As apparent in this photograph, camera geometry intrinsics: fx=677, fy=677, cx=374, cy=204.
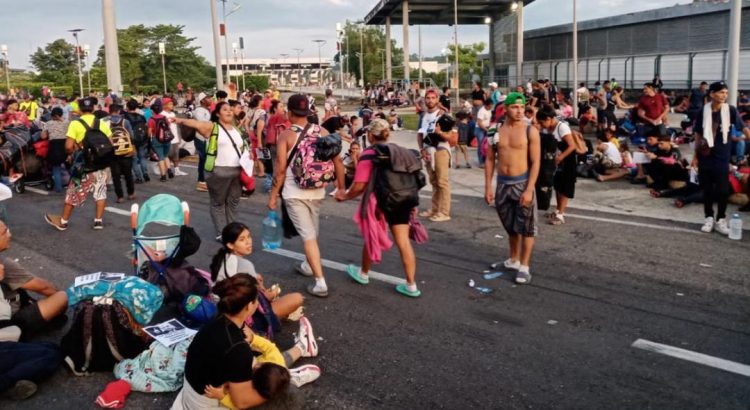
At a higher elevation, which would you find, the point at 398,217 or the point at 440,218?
the point at 398,217

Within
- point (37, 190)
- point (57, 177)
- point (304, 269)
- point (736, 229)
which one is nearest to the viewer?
point (304, 269)

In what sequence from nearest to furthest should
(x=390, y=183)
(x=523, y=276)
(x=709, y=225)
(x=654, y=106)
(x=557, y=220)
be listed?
1. (x=390, y=183)
2. (x=523, y=276)
3. (x=709, y=225)
4. (x=557, y=220)
5. (x=654, y=106)

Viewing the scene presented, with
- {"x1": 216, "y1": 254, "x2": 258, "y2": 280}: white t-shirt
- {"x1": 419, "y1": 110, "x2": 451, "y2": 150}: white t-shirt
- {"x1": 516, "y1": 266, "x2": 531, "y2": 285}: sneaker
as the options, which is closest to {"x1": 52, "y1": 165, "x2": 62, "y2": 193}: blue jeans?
{"x1": 419, "y1": 110, "x2": 451, "y2": 150}: white t-shirt

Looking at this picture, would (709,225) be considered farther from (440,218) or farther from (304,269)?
(304,269)

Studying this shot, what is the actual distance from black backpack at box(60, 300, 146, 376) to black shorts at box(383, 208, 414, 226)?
2490mm

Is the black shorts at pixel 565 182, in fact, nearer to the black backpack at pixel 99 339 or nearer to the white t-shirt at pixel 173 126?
the black backpack at pixel 99 339

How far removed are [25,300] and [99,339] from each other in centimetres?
125

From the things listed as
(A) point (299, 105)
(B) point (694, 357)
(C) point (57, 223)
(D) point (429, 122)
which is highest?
(A) point (299, 105)

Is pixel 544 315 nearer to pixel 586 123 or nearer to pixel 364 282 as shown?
pixel 364 282

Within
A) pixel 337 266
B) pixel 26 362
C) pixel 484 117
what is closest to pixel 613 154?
pixel 484 117

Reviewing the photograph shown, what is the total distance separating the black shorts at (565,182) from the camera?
376 inches

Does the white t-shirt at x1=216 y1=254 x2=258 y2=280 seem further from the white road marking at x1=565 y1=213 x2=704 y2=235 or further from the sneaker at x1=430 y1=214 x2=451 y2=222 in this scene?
the white road marking at x1=565 y1=213 x2=704 y2=235

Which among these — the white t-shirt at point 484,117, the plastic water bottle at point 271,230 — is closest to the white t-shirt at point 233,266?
the plastic water bottle at point 271,230

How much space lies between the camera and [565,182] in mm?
9547
